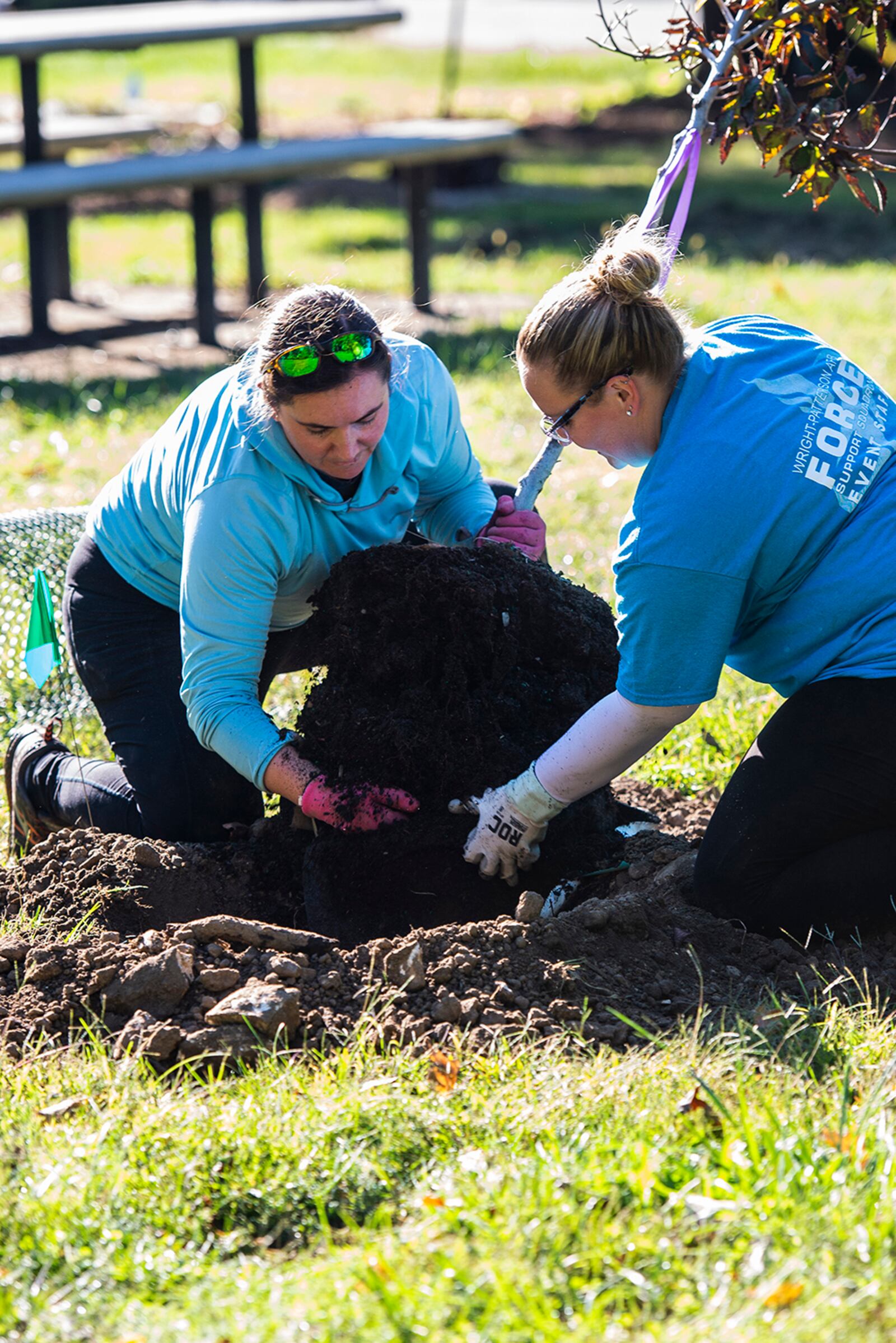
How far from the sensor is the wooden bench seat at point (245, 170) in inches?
304

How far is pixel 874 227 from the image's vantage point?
11.7m

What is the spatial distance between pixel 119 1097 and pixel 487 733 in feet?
3.71

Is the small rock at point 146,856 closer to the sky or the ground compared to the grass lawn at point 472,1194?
closer to the ground

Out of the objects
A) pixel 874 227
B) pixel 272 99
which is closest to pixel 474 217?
pixel 874 227

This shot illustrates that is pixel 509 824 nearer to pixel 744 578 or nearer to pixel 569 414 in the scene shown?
pixel 744 578

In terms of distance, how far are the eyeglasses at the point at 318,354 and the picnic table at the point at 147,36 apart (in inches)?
202

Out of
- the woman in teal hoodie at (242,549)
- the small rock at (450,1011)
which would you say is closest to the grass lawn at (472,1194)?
the small rock at (450,1011)

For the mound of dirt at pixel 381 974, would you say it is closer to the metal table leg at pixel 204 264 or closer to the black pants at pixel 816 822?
the black pants at pixel 816 822

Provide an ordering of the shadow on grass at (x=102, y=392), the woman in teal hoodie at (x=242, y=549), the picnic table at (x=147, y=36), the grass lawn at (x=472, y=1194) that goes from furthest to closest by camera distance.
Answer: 1. the picnic table at (x=147, y=36)
2. the shadow on grass at (x=102, y=392)
3. the woman in teal hoodie at (x=242, y=549)
4. the grass lawn at (x=472, y=1194)

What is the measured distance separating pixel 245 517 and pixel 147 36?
247 inches

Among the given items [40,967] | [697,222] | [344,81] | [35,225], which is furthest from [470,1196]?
[344,81]

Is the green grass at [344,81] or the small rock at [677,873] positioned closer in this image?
the small rock at [677,873]

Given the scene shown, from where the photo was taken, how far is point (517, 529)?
11.6ft

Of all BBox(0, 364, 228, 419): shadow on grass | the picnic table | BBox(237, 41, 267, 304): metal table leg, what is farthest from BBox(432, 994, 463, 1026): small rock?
BBox(237, 41, 267, 304): metal table leg
